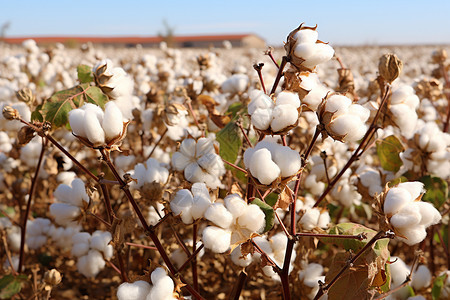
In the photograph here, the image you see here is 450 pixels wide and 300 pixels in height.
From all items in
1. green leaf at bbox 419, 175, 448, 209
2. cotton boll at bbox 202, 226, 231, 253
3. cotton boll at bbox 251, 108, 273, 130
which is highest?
green leaf at bbox 419, 175, 448, 209

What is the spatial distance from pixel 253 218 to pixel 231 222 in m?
0.05

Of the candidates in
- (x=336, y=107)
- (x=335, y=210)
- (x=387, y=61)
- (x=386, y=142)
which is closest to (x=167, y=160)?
(x=335, y=210)

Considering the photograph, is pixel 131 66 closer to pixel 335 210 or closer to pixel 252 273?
pixel 335 210

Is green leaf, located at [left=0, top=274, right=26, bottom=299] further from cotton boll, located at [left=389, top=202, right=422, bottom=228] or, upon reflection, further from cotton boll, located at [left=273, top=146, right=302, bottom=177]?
cotton boll, located at [left=389, top=202, right=422, bottom=228]

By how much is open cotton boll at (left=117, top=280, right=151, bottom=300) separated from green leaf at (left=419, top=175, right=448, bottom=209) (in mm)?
1141

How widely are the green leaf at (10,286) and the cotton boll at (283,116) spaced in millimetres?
1280

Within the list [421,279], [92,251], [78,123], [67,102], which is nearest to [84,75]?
[67,102]

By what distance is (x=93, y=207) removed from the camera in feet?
4.79

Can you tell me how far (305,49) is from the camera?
1.04 m

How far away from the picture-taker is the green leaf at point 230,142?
54.7 inches

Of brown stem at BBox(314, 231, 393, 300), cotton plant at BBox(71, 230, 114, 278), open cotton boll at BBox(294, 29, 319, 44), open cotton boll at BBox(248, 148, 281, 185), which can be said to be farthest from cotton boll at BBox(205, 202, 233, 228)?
cotton plant at BBox(71, 230, 114, 278)

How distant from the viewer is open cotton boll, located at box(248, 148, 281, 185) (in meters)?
0.90

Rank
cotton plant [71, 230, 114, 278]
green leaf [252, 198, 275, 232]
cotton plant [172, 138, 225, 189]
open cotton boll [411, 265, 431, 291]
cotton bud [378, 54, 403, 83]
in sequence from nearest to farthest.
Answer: green leaf [252, 198, 275, 232] → cotton plant [172, 138, 225, 189] → cotton bud [378, 54, 403, 83] → open cotton boll [411, 265, 431, 291] → cotton plant [71, 230, 114, 278]

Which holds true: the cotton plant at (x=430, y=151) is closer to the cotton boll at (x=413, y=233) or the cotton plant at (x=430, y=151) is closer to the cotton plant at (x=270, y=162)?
the cotton boll at (x=413, y=233)
